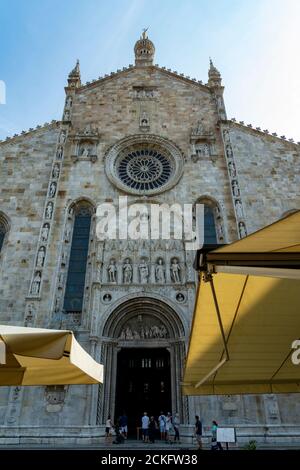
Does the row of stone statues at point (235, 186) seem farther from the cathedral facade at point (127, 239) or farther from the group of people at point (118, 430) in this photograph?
the group of people at point (118, 430)

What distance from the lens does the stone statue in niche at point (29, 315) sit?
44.7 feet

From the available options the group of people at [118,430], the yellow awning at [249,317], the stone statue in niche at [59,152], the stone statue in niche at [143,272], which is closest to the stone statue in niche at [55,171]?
the stone statue in niche at [59,152]

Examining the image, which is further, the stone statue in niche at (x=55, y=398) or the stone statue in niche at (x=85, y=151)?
the stone statue in niche at (x=85, y=151)

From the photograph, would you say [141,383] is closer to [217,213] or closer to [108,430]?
[108,430]

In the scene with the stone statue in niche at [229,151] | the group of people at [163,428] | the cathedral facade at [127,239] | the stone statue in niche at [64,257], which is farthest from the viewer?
the stone statue in niche at [229,151]

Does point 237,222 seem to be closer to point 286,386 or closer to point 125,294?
point 125,294

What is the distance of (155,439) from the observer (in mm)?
12859

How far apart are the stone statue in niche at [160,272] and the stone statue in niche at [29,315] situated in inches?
210

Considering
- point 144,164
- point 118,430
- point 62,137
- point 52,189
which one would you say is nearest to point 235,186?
point 144,164

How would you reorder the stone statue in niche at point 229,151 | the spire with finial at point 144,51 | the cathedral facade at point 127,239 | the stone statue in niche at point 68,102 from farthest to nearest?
1. the spire with finial at point 144,51
2. the stone statue in niche at point 68,102
3. the stone statue in niche at point 229,151
4. the cathedral facade at point 127,239

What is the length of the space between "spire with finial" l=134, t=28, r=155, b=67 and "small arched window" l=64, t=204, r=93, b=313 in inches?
487

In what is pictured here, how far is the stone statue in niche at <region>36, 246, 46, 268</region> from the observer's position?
14938 millimetres

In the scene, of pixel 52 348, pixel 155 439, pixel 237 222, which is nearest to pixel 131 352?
pixel 155 439

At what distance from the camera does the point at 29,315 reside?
13727mm
